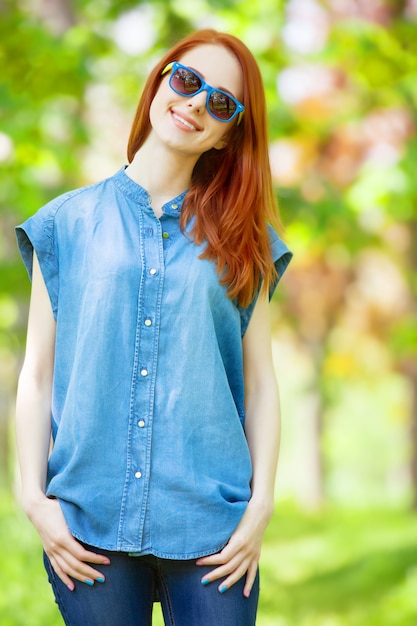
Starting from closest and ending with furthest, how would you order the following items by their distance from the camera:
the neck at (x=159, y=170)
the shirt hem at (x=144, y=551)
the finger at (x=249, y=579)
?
the shirt hem at (x=144, y=551) < the finger at (x=249, y=579) < the neck at (x=159, y=170)

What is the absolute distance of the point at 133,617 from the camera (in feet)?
7.07

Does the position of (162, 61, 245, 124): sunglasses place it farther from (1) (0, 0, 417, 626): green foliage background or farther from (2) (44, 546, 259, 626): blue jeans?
(1) (0, 0, 417, 626): green foliage background

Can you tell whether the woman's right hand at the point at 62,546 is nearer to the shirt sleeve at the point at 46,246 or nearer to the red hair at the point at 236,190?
the shirt sleeve at the point at 46,246

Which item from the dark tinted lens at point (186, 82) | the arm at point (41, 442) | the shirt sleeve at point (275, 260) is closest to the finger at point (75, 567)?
the arm at point (41, 442)

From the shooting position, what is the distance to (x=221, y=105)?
7.45 feet

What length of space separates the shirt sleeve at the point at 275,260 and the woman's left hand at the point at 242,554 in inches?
18.5

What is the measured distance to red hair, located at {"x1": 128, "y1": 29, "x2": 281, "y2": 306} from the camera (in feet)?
7.44

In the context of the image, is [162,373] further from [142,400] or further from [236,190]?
[236,190]

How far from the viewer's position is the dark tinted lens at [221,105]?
2.26 m

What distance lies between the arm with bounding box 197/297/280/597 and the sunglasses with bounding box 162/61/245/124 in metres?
0.49

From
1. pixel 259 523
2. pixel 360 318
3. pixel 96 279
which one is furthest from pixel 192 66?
pixel 360 318

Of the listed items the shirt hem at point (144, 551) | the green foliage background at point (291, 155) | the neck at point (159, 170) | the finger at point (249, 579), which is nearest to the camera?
the shirt hem at point (144, 551)

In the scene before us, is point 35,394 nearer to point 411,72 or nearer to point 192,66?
point 192,66

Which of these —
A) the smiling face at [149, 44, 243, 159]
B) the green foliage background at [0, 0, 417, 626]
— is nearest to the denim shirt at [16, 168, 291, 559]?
the smiling face at [149, 44, 243, 159]
